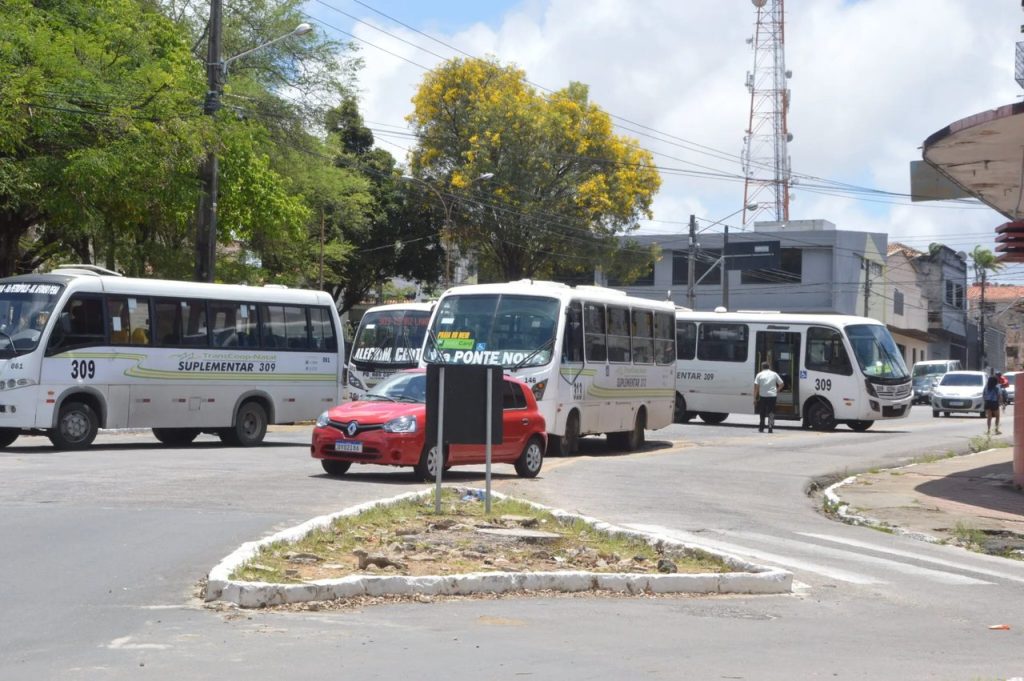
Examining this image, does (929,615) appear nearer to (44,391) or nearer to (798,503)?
(798,503)

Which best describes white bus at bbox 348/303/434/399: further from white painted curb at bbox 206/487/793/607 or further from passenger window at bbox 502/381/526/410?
white painted curb at bbox 206/487/793/607

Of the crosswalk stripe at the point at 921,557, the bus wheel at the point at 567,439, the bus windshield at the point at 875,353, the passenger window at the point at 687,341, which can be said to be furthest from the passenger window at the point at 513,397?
the passenger window at the point at 687,341

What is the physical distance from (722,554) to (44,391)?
1355cm

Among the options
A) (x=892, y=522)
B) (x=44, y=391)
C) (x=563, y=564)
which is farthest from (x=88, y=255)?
(x=563, y=564)

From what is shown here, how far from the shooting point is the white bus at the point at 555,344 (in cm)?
2312

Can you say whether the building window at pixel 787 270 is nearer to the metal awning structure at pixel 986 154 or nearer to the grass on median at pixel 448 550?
the metal awning structure at pixel 986 154

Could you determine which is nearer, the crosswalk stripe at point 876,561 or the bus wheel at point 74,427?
the crosswalk stripe at point 876,561

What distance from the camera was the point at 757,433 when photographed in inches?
1355

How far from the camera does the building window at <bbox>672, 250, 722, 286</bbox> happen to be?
7238cm

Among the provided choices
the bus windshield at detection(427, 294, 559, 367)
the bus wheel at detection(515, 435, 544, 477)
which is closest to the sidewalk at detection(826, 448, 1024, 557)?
the bus wheel at detection(515, 435, 544, 477)

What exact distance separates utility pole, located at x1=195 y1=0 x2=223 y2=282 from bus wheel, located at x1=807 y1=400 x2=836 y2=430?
17161 mm

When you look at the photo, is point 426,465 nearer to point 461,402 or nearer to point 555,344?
point 461,402

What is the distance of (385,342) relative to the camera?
3347 cm

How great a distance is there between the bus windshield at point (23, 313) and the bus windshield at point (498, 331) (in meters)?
6.24
